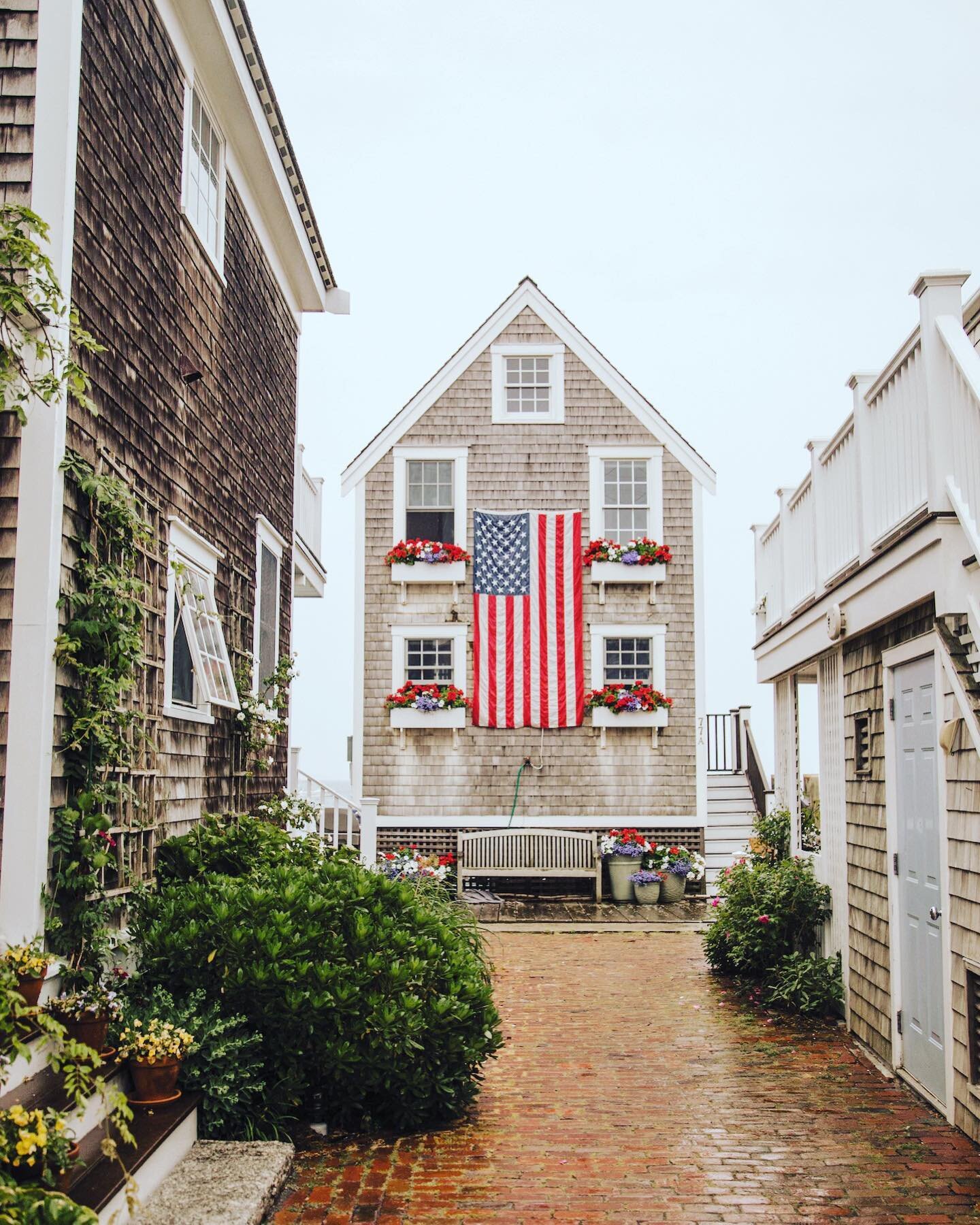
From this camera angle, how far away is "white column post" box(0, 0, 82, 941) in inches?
196

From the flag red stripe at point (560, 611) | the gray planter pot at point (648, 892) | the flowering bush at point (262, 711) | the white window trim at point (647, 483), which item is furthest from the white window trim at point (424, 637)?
the flowering bush at point (262, 711)

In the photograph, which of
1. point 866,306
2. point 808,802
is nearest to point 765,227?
point 866,306

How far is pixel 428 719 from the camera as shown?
18.2 metres

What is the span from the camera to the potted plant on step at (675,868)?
57.7 ft

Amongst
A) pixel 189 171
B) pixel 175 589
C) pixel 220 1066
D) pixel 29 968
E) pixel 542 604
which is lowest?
pixel 220 1066

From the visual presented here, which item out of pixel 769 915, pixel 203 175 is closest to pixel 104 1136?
pixel 769 915

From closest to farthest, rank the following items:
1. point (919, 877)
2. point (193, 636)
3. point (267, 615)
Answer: point (919, 877), point (193, 636), point (267, 615)

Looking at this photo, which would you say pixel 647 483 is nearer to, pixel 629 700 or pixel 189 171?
pixel 629 700

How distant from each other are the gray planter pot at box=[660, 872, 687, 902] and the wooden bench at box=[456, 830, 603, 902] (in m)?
0.92

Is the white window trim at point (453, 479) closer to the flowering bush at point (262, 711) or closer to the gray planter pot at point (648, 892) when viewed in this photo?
the gray planter pot at point (648, 892)

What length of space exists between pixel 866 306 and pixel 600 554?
3274cm

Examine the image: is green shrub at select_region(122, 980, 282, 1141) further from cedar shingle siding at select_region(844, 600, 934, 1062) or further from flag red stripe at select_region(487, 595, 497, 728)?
flag red stripe at select_region(487, 595, 497, 728)

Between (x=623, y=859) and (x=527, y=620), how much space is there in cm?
385

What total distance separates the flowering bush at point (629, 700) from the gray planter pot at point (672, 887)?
2.49m
